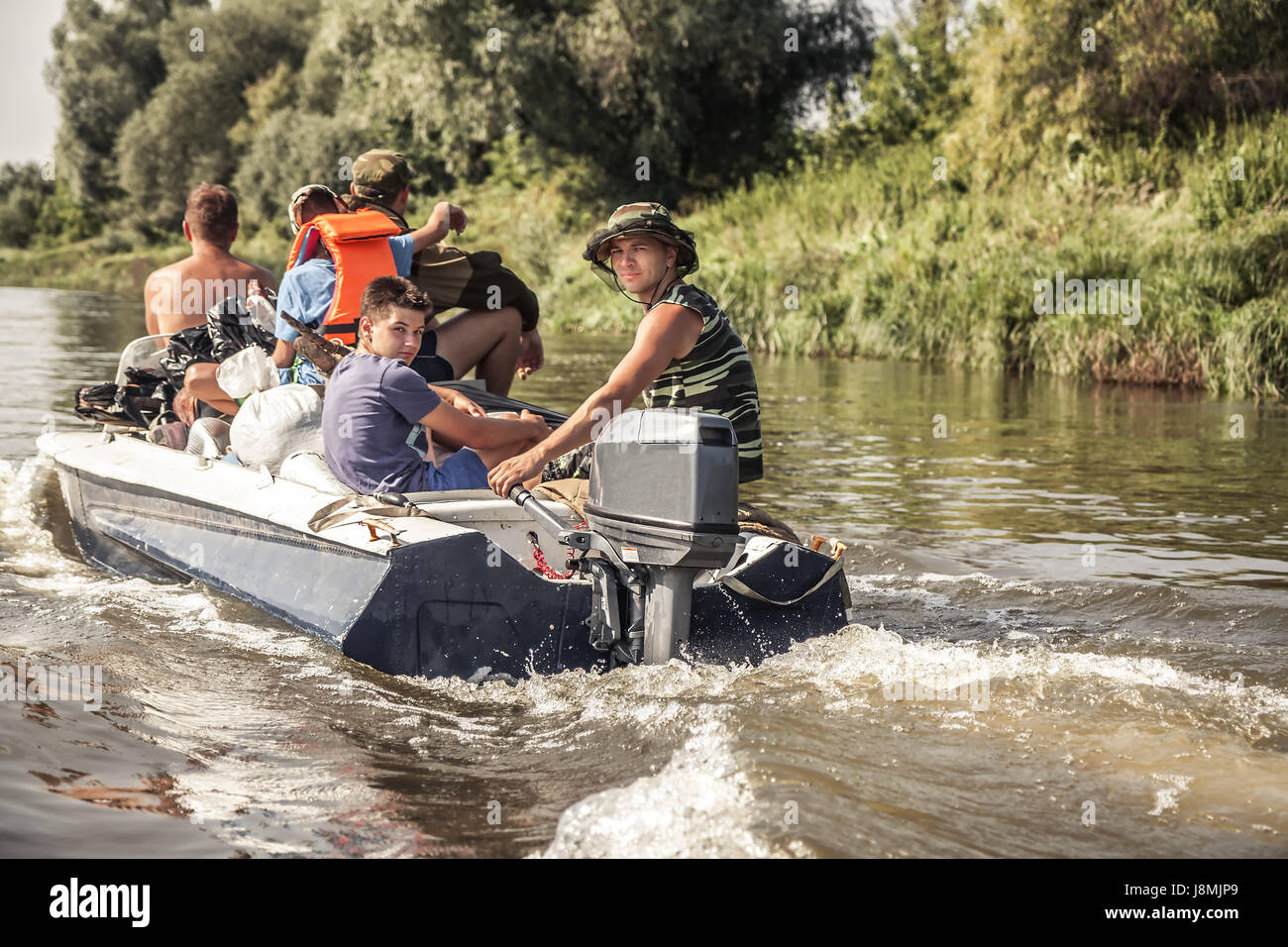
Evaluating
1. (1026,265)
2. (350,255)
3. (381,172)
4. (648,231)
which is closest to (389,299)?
(648,231)

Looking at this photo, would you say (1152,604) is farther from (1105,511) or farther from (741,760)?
(741,760)

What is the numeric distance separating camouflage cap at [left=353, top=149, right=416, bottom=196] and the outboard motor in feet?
8.04

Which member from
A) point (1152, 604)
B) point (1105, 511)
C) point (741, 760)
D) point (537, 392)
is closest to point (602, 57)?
point (537, 392)

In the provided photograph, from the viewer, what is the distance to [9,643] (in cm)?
479

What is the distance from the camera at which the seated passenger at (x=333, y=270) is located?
557 centimetres

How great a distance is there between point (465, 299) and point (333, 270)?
704 mm

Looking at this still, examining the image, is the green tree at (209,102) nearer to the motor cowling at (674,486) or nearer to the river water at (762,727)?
the river water at (762,727)

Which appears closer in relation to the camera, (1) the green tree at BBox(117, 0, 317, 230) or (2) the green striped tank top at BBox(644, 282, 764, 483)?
(2) the green striped tank top at BBox(644, 282, 764, 483)

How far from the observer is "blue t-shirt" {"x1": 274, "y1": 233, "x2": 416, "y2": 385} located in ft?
18.6

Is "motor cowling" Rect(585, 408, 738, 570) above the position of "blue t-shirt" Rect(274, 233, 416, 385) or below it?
below

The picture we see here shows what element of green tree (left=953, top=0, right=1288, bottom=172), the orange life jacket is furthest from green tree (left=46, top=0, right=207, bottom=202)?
the orange life jacket

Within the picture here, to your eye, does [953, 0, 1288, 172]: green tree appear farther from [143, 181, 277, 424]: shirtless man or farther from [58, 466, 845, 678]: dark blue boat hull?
[58, 466, 845, 678]: dark blue boat hull

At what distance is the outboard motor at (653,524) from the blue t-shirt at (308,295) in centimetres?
198
